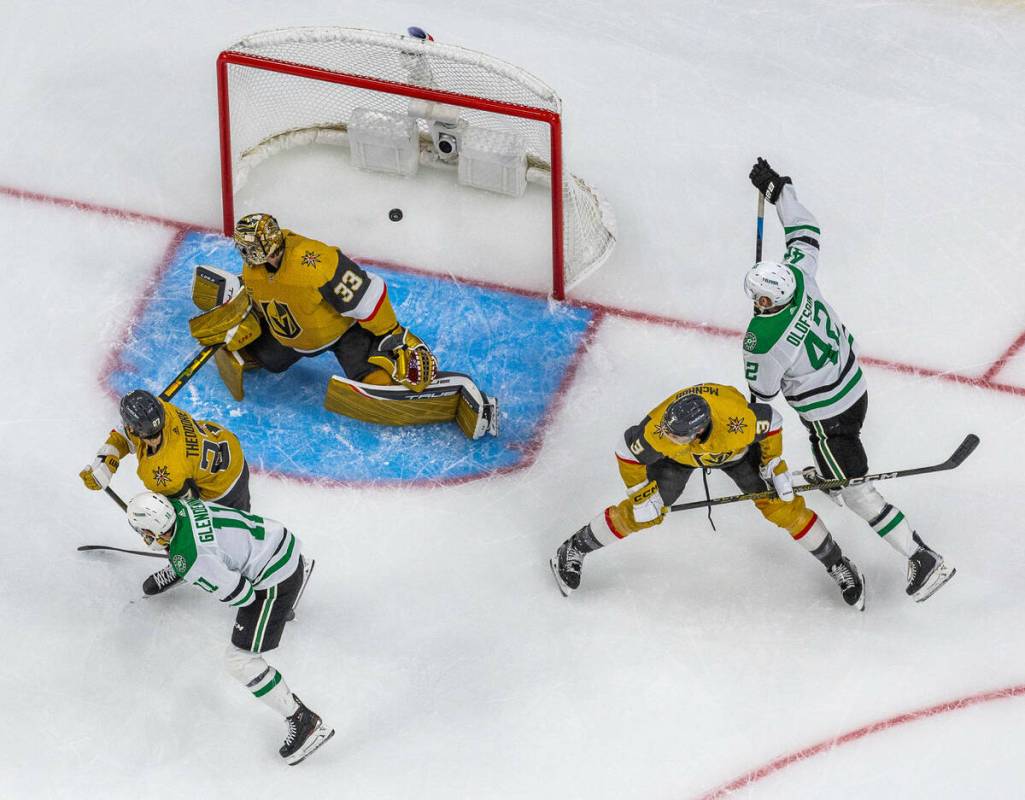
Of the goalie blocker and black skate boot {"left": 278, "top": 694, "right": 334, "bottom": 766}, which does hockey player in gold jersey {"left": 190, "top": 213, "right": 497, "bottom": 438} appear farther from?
black skate boot {"left": 278, "top": 694, "right": 334, "bottom": 766}

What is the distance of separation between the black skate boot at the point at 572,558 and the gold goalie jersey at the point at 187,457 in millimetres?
1008

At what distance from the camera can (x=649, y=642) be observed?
457 cm

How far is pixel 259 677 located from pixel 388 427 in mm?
1212

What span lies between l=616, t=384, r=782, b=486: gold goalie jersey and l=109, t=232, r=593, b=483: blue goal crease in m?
0.79

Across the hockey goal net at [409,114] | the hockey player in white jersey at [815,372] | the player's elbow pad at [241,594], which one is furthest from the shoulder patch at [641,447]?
the hockey goal net at [409,114]

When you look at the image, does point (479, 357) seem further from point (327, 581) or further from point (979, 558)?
point (979, 558)

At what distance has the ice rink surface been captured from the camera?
14.3 ft

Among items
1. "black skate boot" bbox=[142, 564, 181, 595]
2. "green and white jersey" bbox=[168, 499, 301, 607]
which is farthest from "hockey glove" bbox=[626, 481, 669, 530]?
"black skate boot" bbox=[142, 564, 181, 595]

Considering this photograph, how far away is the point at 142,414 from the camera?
4137 millimetres

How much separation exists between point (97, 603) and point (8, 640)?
0.91 ft

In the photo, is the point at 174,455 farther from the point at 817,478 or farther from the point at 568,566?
the point at 817,478

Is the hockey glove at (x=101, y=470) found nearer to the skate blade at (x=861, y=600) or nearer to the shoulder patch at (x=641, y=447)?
the shoulder patch at (x=641, y=447)

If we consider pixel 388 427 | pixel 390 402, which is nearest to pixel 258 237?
pixel 390 402

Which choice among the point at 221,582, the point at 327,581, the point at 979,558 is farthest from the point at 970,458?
the point at 221,582
